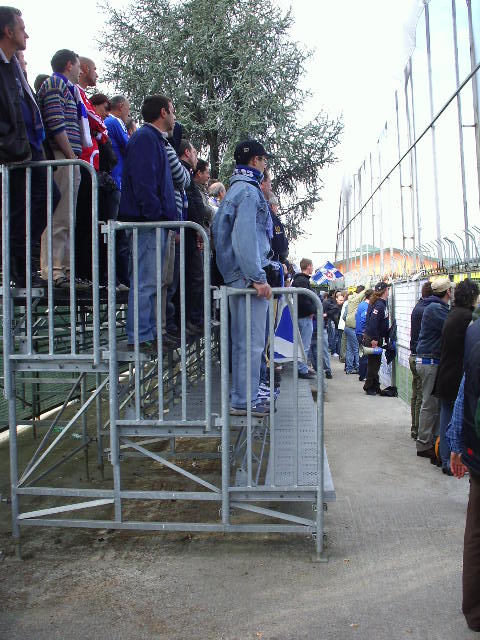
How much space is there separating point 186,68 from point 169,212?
16.9 metres

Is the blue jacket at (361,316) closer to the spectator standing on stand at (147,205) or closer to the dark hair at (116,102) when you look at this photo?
the dark hair at (116,102)

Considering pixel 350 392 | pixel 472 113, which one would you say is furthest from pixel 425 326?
pixel 350 392

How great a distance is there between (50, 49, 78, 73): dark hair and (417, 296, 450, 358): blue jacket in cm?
432

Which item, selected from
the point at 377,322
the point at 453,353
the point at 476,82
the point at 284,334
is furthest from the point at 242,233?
the point at 377,322

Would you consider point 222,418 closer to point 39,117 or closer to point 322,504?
point 322,504

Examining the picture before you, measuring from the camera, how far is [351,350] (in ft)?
50.4

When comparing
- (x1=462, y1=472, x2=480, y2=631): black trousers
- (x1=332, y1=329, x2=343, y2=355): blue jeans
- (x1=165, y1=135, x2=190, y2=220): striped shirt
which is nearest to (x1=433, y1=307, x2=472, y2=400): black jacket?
(x1=462, y1=472, x2=480, y2=631): black trousers

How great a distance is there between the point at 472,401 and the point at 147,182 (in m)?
2.64

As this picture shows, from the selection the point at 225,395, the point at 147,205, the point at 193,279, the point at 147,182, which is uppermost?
the point at 147,182

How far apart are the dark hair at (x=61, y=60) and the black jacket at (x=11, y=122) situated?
0.71 metres

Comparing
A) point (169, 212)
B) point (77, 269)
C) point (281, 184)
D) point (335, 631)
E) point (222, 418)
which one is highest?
point (281, 184)

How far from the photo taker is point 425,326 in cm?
702

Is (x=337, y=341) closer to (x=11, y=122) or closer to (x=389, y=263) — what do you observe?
(x=389, y=263)

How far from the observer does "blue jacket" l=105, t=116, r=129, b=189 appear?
234 inches
